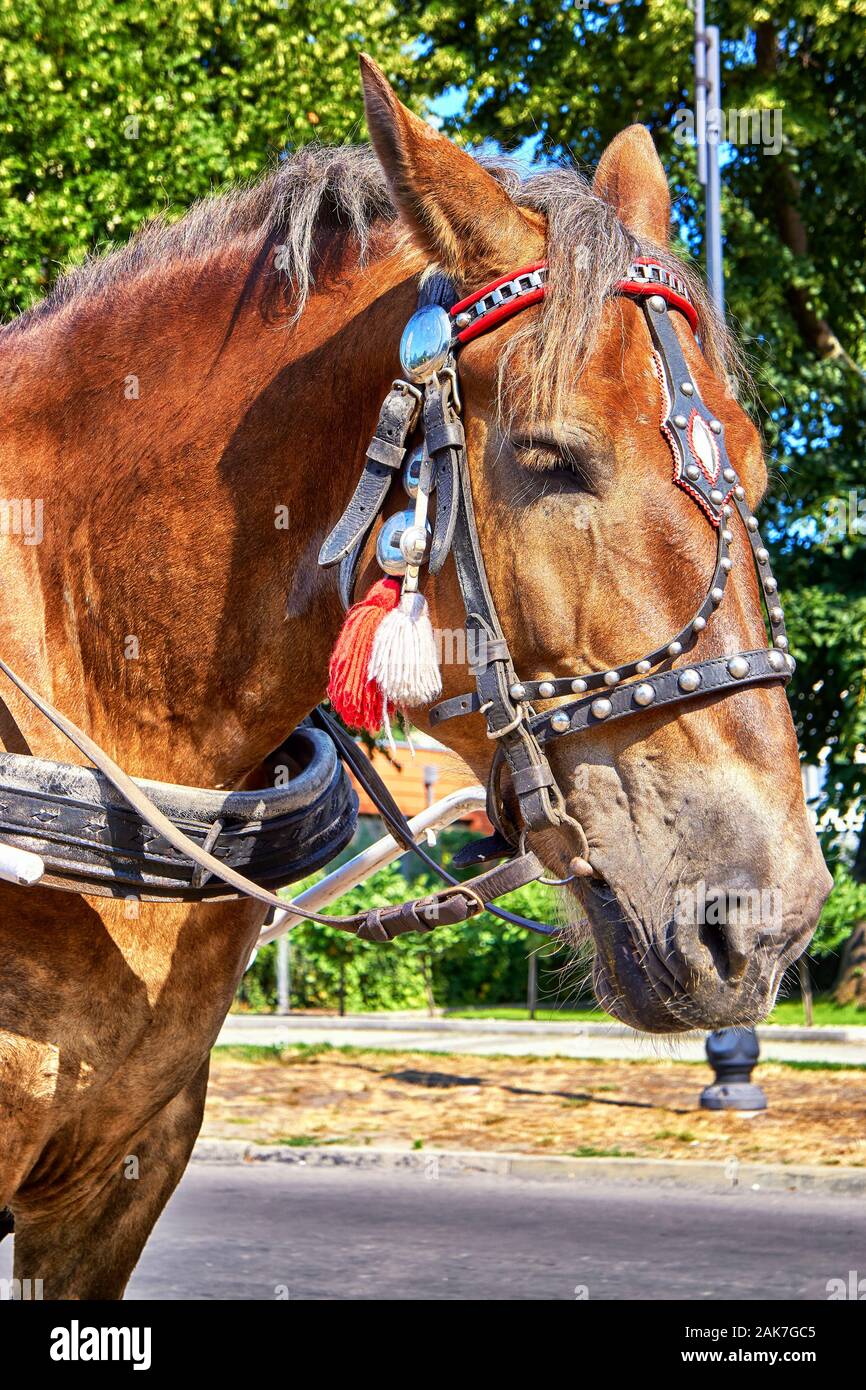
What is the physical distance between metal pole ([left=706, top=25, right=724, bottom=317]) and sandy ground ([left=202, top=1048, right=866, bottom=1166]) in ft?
19.8

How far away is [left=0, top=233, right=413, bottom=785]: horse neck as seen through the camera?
2510 millimetres

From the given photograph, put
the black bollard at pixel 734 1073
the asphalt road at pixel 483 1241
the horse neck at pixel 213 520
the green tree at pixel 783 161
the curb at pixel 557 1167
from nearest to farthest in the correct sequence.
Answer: the horse neck at pixel 213 520, the asphalt road at pixel 483 1241, the curb at pixel 557 1167, the black bollard at pixel 734 1073, the green tree at pixel 783 161

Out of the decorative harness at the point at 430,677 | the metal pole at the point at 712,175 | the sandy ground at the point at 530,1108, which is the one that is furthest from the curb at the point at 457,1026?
the decorative harness at the point at 430,677

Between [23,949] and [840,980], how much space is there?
61.0 feet

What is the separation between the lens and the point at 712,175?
1228 centimetres

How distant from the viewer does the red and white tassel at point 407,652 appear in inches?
89.1

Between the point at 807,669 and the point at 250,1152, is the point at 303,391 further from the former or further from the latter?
the point at 807,669

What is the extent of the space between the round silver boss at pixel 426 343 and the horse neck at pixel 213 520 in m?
0.12

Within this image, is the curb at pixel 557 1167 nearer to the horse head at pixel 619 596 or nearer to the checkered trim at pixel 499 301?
the horse head at pixel 619 596

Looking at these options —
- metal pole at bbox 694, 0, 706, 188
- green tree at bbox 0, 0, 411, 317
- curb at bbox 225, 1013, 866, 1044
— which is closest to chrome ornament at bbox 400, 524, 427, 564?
green tree at bbox 0, 0, 411, 317

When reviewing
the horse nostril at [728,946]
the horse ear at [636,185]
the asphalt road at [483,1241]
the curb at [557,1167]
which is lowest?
the asphalt road at [483,1241]

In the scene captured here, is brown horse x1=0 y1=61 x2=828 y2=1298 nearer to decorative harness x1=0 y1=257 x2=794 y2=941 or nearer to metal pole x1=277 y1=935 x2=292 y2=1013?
decorative harness x1=0 y1=257 x2=794 y2=941

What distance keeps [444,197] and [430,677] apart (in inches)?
28.6
